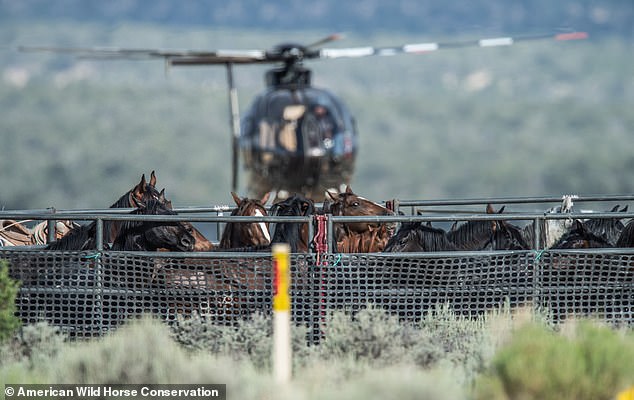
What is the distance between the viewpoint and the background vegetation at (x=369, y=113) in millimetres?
114875

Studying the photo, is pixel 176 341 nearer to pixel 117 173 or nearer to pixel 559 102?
pixel 117 173

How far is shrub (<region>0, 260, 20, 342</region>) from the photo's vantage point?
9.84 metres

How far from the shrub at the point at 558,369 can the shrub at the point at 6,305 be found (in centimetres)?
394

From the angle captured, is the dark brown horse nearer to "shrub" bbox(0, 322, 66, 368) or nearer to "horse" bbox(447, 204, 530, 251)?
"shrub" bbox(0, 322, 66, 368)

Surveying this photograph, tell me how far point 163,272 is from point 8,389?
2.64 metres

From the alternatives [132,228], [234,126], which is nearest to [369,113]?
[234,126]

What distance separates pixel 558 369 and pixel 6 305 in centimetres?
463

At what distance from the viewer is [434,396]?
6.89m

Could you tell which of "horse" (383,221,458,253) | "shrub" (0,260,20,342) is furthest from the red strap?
"shrub" (0,260,20,342)

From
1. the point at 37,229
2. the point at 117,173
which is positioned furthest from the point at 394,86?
the point at 37,229

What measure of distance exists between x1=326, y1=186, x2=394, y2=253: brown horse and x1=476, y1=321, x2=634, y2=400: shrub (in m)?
4.23

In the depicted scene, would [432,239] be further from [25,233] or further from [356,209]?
[25,233]

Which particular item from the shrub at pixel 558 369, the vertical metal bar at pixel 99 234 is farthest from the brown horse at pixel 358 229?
the shrub at pixel 558 369

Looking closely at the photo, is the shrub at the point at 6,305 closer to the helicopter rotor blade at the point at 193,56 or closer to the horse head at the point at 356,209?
the horse head at the point at 356,209
